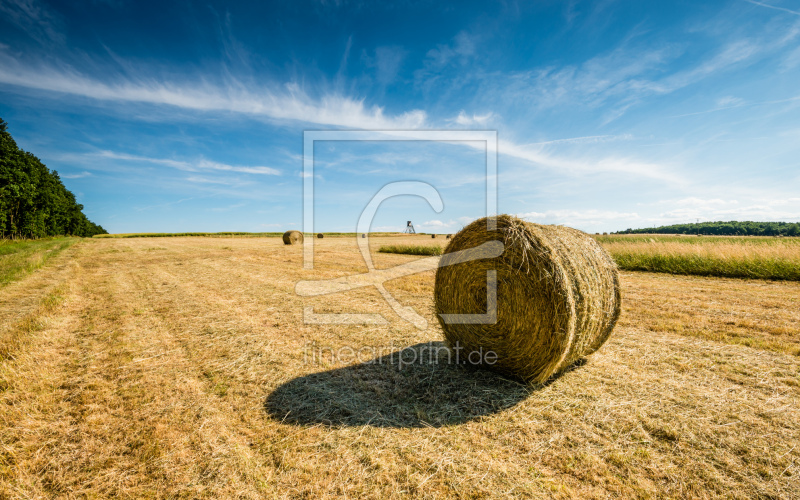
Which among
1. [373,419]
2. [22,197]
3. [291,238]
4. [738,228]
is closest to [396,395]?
[373,419]

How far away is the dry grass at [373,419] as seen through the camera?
2.68 m

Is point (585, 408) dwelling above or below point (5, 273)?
below

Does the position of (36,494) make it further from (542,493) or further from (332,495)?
(542,493)

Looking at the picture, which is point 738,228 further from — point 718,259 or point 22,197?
point 22,197

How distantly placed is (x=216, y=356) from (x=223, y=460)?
105 inches

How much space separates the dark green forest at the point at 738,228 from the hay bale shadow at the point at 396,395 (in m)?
63.7

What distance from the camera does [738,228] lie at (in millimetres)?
58656

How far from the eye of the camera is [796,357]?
4.95 metres

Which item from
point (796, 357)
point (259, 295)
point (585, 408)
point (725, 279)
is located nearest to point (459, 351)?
point (585, 408)

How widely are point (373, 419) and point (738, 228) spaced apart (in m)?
79.8

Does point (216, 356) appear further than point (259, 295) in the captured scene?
No

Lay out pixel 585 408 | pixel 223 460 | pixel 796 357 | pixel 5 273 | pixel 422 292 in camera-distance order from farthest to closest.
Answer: pixel 5 273
pixel 422 292
pixel 796 357
pixel 585 408
pixel 223 460

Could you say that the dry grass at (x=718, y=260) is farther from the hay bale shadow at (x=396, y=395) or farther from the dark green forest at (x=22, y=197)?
the dark green forest at (x=22, y=197)

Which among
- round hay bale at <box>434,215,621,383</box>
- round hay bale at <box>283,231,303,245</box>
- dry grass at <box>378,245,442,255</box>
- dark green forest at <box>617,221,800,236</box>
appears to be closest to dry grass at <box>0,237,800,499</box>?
round hay bale at <box>434,215,621,383</box>
